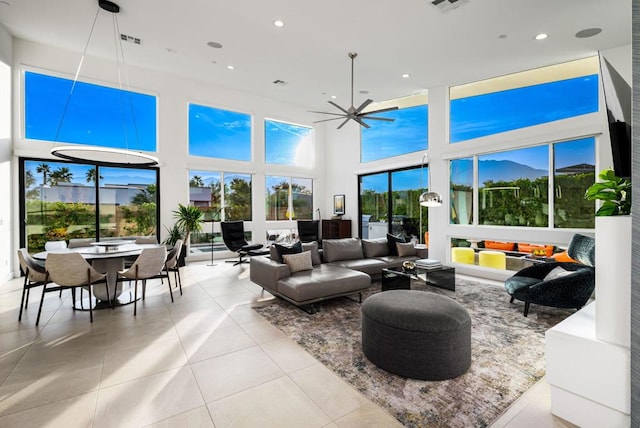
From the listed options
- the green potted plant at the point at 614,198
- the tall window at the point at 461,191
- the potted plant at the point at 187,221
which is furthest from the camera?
the potted plant at the point at 187,221

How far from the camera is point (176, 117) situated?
24.4 ft

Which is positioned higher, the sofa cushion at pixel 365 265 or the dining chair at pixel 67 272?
the dining chair at pixel 67 272

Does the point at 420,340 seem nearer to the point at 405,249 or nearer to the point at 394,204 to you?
the point at 405,249

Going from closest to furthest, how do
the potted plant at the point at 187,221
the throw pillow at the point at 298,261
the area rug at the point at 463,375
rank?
the area rug at the point at 463,375
the throw pillow at the point at 298,261
the potted plant at the point at 187,221

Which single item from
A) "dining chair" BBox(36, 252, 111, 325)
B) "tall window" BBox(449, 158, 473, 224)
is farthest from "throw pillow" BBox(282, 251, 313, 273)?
"tall window" BBox(449, 158, 473, 224)

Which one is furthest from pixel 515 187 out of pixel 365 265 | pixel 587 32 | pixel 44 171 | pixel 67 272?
pixel 44 171

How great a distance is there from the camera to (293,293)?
378cm

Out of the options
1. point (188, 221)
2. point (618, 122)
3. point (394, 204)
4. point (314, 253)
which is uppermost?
point (618, 122)

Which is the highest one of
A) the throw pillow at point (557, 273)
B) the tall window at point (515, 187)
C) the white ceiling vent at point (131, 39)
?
the white ceiling vent at point (131, 39)

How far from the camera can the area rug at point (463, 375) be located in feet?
6.61

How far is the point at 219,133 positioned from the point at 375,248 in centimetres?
546

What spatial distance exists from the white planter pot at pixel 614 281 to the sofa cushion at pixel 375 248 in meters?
3.95

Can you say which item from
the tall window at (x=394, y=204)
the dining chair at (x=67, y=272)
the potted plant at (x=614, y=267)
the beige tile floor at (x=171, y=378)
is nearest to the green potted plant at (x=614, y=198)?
the potted plant at (x=614, y=267)

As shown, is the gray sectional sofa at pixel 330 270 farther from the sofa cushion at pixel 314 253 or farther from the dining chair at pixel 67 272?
the dining chair at pixel 67 272
